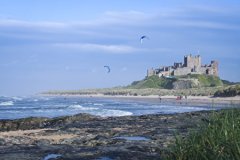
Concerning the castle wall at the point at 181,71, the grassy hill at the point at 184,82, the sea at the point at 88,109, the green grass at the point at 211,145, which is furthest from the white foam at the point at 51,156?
the castle wall at the point at 181,71

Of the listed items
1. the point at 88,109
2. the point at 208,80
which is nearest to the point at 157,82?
the point at 208,80

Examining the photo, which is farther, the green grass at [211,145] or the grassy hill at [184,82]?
the grassy hill at [184,82]

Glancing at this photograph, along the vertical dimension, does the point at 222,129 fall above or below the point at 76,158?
above

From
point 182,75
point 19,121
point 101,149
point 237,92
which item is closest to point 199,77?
point 182,75

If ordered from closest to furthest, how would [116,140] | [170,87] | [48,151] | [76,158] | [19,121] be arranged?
[76,158] → [48,151] → [116,140] → [19,121] → [170,87]

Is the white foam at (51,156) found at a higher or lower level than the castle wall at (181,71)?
lower

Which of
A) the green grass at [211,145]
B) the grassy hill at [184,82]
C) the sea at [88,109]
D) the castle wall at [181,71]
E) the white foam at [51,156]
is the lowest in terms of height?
the sea at [88,109]

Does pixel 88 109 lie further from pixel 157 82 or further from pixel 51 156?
pixel 157 82

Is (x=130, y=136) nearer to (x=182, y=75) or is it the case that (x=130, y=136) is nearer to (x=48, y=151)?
(x=48, y=151)

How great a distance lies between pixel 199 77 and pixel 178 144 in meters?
153

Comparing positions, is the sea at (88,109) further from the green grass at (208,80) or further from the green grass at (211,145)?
the green grass at (208,80)

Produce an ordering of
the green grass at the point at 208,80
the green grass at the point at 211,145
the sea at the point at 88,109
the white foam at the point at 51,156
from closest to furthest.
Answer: the green grass at the point at 211,145, the white foam at the point at 51,156, the sea at the point at 88,109, the green grass at the point at 208,80

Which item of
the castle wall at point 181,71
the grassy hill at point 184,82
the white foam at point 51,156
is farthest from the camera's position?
the castle wall at point 181,71

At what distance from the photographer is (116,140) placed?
11.1 meters
